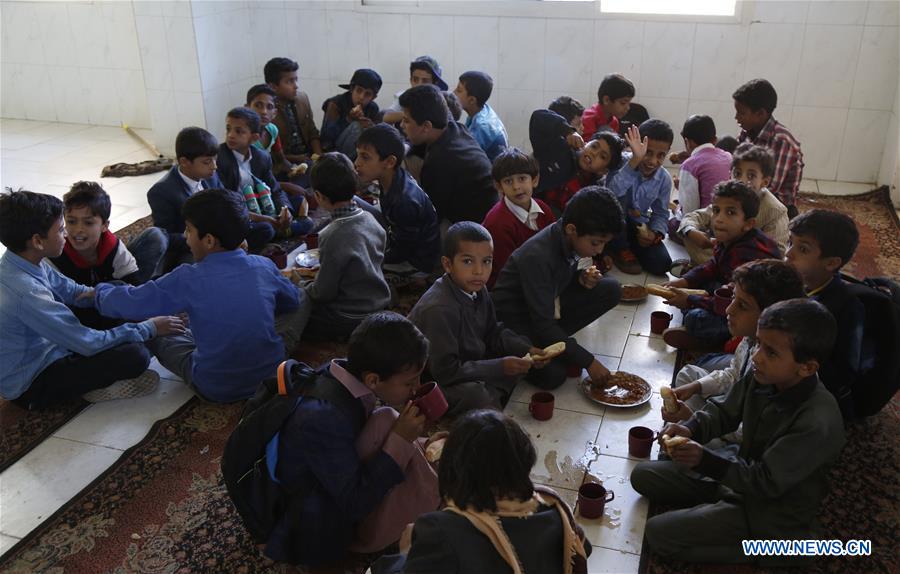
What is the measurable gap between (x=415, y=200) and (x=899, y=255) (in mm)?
2978

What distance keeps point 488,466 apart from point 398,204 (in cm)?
274

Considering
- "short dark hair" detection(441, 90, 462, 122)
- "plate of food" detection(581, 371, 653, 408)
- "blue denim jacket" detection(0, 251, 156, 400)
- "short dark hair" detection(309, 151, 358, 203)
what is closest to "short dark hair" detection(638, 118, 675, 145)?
"short dark hair" detection(441, 90, 462, 122)

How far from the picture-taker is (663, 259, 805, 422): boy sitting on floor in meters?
2.77

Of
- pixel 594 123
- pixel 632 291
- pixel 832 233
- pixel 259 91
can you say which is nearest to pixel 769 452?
pixel 832 233

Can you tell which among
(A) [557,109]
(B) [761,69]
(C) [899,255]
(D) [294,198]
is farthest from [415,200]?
(B) [761,69]

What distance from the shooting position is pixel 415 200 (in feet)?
14.3

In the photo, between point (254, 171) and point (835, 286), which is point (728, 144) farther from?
point (254, 171)

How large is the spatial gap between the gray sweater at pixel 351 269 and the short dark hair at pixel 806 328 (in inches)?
79.3

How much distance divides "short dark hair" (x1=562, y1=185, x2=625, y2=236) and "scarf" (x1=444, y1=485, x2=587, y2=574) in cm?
168

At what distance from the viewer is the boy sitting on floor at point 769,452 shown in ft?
7.72

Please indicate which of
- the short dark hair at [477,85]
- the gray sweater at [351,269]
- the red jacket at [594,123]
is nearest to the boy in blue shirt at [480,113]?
→ the short dark hair at [477,85]

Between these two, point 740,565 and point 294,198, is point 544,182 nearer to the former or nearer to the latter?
point 294,198

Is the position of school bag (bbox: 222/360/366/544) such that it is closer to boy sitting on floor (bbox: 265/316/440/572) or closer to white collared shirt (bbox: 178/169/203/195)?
boy sitting on floor (bbox: 265/316/440/572)

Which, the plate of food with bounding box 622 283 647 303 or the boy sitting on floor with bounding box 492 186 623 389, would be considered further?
the plate of food with bounding box 622 283 647 303
